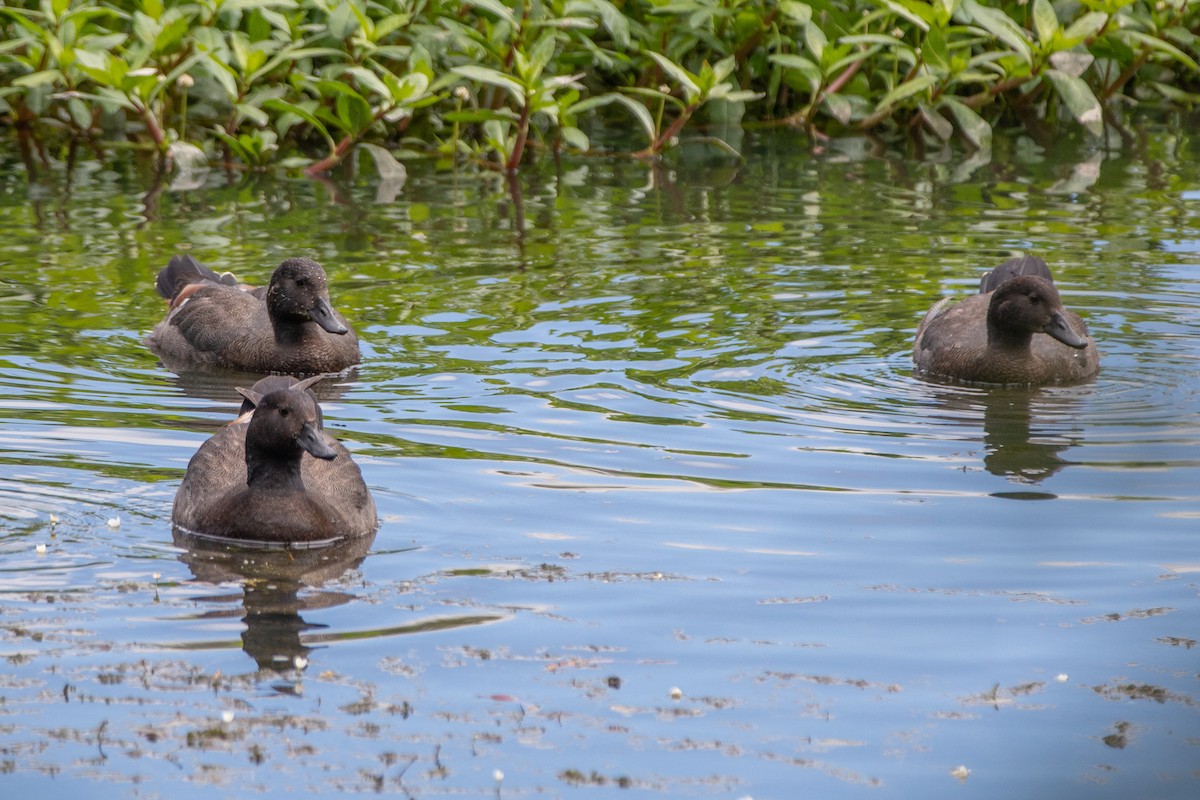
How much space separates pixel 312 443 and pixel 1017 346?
509 cm

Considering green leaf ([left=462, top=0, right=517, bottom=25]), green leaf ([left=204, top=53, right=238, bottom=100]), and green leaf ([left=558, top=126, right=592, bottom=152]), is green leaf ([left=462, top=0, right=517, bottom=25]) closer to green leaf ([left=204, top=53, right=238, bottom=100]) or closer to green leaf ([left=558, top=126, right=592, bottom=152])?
green leaf ([left=558, top=126, right=592, bottom=152])

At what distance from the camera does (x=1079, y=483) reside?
920cm

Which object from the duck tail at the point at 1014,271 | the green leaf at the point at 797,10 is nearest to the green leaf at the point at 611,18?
the green leaf at the point at 797,10

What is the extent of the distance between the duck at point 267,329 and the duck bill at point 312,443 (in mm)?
3537

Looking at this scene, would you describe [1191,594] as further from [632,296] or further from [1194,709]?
[632,296]

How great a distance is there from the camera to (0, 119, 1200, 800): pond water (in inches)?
236

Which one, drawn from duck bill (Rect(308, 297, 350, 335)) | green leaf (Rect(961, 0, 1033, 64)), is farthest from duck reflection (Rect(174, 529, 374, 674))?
green leaf (Rect(961, 0, 1033, 64))

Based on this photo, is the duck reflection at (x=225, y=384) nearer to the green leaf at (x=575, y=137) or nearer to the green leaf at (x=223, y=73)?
the green leaf at (x=223, y=73)

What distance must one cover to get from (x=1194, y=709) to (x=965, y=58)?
14.1 metres

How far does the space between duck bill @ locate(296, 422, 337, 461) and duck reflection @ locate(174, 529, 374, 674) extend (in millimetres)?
398

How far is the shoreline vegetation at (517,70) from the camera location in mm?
17859

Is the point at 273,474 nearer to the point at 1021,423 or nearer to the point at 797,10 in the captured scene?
the point at 1021,423

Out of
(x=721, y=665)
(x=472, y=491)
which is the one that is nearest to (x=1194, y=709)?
(x=721, y=665)

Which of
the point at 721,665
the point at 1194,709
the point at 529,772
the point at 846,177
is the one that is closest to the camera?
the point at 529,772
